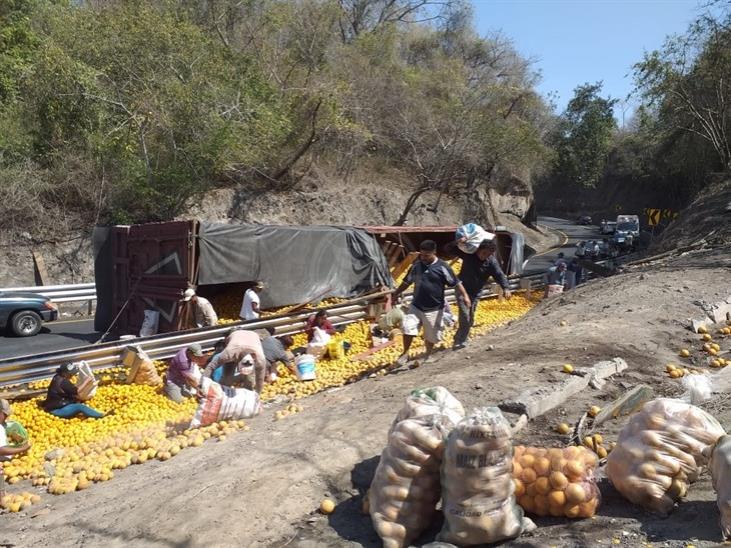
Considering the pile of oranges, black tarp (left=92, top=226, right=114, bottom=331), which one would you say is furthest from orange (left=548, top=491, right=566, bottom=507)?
black tarp (left=92, top=226, right=114, bottom=331)

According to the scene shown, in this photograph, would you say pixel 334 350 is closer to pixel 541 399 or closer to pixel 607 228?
pixel 541 399

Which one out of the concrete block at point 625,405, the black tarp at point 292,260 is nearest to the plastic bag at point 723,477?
the concrete block at point 625,405

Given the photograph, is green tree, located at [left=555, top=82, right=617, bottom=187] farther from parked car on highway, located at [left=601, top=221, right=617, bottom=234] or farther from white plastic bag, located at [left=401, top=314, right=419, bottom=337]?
white plastic bag, located at [left=401, top=314, right=419, bottom=337]

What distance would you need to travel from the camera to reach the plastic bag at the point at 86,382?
886cm

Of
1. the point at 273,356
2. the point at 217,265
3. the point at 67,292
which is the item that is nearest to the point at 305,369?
the point at 273,356

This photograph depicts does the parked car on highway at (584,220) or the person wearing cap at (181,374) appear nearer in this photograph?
the person wearing cap at (181,374)

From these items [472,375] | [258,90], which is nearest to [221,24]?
[258,90]

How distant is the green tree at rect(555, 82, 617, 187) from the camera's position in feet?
230

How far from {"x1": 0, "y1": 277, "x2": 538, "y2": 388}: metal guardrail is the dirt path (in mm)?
2952

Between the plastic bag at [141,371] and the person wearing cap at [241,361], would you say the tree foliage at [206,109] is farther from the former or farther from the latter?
the person wearing cap at [241,361]

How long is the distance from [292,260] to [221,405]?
24.3 feet

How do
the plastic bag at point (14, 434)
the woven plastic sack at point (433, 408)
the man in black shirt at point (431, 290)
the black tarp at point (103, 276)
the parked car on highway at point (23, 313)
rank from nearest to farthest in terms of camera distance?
the woven plastic sack at point (433, 408), the plastic bag at point (14, 434), the man in black shirt at point (431, 290), the black tarp at point (103, 276), the parked car on highway at point (23, 313)

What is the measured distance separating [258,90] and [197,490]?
76.9 feet

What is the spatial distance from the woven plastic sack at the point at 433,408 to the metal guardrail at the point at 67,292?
1692cm
